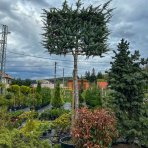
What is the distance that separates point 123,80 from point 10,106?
1559 cm

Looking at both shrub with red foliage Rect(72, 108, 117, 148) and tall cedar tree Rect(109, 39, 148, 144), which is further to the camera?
tall cedar tree Rect(109, 39, 148, 144)

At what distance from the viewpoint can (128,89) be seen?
30.1ft

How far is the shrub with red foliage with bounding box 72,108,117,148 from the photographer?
24.4 ft

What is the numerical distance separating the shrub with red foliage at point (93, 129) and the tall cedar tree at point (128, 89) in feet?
5.23

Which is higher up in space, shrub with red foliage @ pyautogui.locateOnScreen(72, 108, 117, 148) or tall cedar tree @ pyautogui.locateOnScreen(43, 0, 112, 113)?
tall cedar tree @ pyautogui.locateOnScreen(43, 0, 112, 113)

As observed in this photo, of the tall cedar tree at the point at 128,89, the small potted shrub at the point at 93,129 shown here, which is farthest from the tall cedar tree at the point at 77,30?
the small potted shrub at the point at 93,129

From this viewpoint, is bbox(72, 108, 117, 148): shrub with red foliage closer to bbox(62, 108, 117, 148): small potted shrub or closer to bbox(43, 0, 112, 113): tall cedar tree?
bbox(62, 108, 117, 148): small potted shrub

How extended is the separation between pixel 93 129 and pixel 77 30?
361 cm

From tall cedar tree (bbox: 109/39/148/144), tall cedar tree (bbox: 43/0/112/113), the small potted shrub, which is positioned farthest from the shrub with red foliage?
tall cedar tree (bbox: 43/0/112/113)

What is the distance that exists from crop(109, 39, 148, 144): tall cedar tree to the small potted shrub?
1592mm

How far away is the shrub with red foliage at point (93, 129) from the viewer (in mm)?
7441

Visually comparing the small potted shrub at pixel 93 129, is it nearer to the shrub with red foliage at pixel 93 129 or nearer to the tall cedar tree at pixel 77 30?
the shrub with red foliage at pixel 93 129

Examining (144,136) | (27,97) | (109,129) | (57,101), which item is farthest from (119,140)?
(27,97)

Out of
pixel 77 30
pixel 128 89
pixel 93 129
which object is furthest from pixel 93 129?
pixel 77 30
